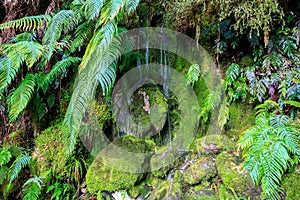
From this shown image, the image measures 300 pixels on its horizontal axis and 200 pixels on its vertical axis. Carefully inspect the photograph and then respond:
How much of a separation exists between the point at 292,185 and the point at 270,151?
286 millimetres

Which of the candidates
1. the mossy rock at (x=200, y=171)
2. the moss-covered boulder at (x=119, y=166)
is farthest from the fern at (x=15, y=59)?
the mossy rock at (x=200, y=171)

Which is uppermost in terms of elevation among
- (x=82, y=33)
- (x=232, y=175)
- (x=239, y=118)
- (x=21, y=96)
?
(x=82, y=33)

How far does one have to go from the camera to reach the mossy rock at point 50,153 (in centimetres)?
272

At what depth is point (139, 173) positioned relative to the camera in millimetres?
2367

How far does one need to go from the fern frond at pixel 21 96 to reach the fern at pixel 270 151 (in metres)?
2.26

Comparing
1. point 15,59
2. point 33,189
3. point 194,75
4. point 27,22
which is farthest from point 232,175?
point 27,22

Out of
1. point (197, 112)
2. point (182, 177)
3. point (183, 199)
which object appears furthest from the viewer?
point (197, 112)

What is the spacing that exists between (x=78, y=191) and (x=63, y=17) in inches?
75.5

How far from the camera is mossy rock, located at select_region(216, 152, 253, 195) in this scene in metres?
A: 1.83

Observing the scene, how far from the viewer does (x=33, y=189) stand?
256 cm

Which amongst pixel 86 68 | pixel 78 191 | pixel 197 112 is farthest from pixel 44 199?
pixel 197 112

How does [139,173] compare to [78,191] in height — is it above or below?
above

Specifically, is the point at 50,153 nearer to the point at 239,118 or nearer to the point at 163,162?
→ the point at 163,162

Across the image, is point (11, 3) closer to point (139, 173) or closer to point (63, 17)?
point (63, 17)
